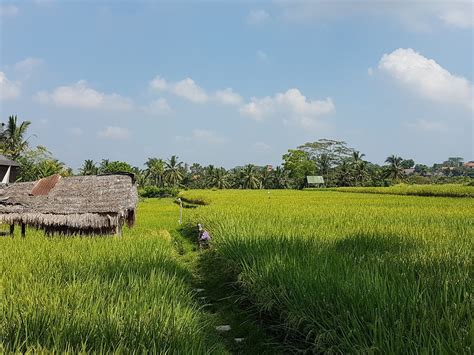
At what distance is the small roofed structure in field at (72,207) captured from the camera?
308 inches

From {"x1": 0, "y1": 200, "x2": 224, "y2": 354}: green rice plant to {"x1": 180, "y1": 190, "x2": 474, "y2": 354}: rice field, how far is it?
790 millimetres

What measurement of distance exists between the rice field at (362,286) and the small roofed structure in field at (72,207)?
287cm

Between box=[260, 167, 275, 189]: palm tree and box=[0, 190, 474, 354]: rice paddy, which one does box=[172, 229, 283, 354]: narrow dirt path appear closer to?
box=[0, 190, 474, 354]: rice paddy

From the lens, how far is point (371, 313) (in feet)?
8.22

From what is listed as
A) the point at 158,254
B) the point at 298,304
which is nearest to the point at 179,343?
the point at 298,304

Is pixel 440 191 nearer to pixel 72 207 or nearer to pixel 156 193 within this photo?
pixel 72 207

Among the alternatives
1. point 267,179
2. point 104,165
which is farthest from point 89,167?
point 267,179

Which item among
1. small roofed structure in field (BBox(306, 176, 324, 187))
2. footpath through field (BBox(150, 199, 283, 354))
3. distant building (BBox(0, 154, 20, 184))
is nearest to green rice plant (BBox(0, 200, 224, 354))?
footpath through field (BBox(150, 199, 283, 354))

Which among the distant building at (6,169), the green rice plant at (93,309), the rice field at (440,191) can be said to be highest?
the distant building at (6,169)

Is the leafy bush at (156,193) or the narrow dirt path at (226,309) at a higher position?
the leafy bush at (156,193)

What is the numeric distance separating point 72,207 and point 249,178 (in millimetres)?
42220

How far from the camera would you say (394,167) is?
152 feet

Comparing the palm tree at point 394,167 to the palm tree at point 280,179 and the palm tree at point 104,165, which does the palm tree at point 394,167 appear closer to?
the palm tree at point 280,179

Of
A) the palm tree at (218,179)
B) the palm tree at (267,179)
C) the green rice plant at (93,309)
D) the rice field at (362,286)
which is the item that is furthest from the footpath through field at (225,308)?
the palm tree at (267,179)
